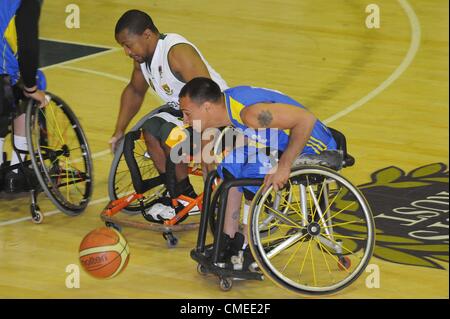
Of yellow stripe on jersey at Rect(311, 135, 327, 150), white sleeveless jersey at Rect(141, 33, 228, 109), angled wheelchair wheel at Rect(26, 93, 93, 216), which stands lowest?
angled wheelchair wheel at Rect(26, 93, 93, 216)

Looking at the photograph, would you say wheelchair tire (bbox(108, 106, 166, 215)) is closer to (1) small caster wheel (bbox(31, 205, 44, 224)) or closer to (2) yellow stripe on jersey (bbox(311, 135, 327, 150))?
(1) small caster wheel (bbox(31, 205, 44, 224))

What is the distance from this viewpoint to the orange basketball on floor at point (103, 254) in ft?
23.1

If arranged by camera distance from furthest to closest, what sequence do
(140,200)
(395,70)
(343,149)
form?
(395,70), (140,200), (343,149)

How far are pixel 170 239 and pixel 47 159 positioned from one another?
1.23 metres

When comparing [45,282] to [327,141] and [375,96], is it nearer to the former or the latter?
[327,141]

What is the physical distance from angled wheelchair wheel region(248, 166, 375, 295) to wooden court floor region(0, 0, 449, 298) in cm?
18

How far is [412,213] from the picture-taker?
811 centimetres

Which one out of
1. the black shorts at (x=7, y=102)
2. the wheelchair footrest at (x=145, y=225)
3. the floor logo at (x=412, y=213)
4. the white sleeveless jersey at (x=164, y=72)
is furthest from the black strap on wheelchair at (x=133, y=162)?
the floor logo at (x=412, y=213)

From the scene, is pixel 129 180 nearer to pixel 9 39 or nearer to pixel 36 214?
pixel 36 214

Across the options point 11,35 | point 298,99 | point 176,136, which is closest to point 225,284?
point 176,136

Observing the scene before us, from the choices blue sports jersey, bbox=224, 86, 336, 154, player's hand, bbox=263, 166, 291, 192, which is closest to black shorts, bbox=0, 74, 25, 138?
blue sports jersey, bbox=224, 86, 336, 154

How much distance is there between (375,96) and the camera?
10742mm

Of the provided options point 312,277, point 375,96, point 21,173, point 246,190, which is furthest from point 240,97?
point 375,96

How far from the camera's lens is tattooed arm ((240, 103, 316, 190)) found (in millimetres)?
6621
